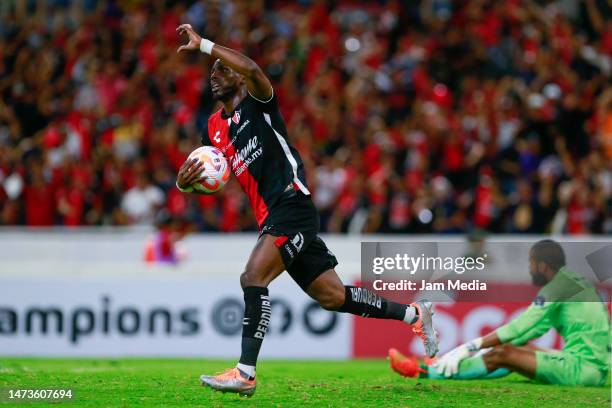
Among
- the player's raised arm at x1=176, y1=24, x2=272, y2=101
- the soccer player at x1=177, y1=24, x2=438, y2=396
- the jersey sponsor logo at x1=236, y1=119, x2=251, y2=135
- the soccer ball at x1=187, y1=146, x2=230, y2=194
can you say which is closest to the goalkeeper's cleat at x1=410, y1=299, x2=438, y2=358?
the soccer player at x1=177, y1=24, x2=438, y2=396

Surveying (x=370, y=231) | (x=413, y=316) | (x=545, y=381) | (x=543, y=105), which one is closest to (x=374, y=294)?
(x=413, y=316)

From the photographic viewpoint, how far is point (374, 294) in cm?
892

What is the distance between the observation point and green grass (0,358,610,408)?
27.2 feet

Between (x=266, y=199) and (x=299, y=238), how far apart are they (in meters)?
0.43

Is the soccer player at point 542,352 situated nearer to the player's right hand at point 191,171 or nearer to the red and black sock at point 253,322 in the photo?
the red and black sock at point 253,322

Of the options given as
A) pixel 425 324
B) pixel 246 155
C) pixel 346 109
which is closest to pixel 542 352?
pixel 425 324

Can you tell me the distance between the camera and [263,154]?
8.59 meters

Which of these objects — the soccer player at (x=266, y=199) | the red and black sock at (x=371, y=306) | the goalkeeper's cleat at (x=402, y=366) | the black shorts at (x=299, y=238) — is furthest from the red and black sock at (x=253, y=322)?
the goalkeeper's cleat at (x=402, y=366)

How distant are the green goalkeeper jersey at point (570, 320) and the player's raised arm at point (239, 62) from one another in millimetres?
3293

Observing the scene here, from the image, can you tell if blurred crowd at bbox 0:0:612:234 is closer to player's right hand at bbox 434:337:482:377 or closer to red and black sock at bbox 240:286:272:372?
player's right hand at bbox 434:337:482:377

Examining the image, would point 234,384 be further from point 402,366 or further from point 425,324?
point 402,366

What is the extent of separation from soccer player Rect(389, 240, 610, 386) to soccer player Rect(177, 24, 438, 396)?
1.05 m

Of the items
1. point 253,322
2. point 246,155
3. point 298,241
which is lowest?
point 253,322

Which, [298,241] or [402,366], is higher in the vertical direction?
[298,241]
